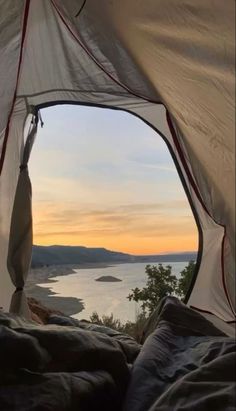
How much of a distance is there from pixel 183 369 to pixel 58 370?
9.1 inches

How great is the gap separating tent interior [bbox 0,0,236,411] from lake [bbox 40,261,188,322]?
36 cm

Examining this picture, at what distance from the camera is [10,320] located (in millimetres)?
1006

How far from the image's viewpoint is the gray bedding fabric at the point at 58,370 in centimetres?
82

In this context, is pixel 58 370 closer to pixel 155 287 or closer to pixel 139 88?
pixel 139 88

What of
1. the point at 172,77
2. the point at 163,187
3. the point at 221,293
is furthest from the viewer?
the point at 163,187

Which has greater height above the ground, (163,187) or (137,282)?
(163,187)

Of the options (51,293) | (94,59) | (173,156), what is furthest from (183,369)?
(51,293)

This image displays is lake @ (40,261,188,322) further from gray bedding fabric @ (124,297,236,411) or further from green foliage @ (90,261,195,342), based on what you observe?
gray bedding fabric @ (124,297,236,411)

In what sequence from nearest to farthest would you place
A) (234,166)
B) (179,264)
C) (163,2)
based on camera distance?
1. (234,166)
2. (163,2)
3. (179,264)

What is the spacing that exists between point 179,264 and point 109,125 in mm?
639

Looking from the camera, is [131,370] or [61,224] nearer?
[131,370]

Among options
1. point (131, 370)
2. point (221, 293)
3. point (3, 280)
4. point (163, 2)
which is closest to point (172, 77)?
point (163, 2)

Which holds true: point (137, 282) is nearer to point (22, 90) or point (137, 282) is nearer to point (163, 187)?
point (163, 187)

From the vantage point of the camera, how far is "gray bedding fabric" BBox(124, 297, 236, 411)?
0.75 metres
